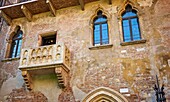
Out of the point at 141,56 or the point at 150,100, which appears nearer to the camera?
the point at 150,100

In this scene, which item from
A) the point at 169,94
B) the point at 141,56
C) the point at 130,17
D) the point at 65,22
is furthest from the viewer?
the point at 65,22

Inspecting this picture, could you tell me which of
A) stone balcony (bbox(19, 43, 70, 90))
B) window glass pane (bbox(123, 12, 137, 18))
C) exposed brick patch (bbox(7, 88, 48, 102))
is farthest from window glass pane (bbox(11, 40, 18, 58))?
window glass pane (bbox(123, 12, 137, 18))

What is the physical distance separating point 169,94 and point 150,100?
62 centimetres

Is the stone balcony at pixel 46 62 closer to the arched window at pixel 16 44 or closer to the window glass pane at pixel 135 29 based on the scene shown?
the arched window at pixel 16 44

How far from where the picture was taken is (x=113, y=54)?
282 inches

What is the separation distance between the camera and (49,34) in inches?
341

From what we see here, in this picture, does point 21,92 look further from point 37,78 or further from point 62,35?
point 62,35

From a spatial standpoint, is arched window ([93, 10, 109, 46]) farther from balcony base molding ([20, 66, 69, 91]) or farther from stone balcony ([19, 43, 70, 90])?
balcony base molding ([20, 66, 69, 91])

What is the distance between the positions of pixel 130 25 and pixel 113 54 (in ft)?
4.91

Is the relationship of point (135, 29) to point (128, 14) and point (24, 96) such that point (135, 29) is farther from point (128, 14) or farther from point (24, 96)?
point (24, 96)

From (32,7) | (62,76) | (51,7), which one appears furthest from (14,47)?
(62,76)

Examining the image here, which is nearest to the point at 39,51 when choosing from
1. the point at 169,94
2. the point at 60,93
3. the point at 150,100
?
the point at 60,93

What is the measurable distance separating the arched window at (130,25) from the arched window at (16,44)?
16.1 feet

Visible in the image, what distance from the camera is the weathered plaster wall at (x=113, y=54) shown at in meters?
6.53
